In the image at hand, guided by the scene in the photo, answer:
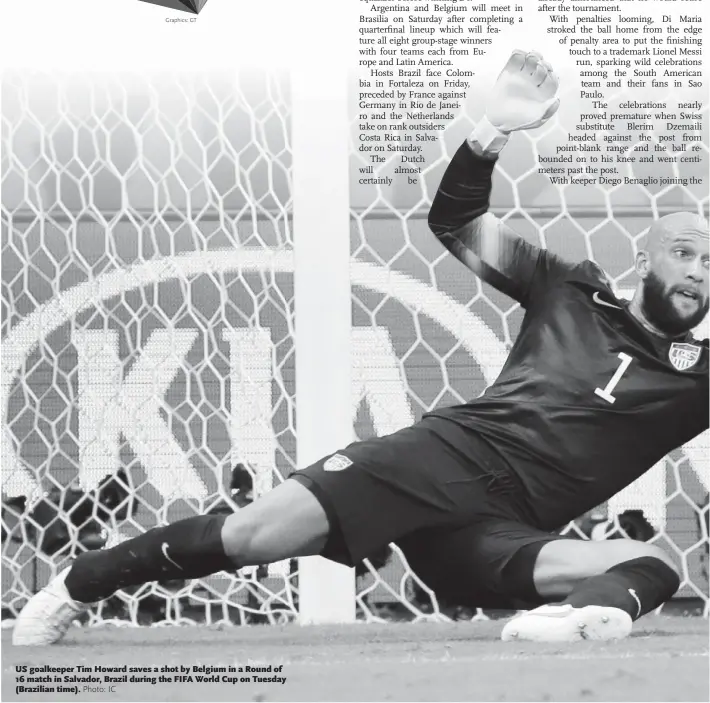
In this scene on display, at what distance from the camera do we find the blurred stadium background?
1.26 metres

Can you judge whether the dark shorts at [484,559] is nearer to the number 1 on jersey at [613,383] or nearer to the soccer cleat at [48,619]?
the number 1 on jersey at [613,383]

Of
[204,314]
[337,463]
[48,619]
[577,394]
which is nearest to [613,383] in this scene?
[577,394]

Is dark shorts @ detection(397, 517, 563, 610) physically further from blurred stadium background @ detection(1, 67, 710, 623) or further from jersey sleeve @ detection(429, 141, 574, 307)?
jersey sleeve @ detection(429, 141, 574, 307)

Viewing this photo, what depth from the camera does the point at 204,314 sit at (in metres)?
1.28

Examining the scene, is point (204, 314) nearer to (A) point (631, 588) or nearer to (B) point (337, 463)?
(B) point (337, 463)

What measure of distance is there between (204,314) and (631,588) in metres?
0.66

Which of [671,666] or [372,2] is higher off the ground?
[372,2]

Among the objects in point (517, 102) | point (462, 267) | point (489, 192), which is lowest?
point (462, 267)

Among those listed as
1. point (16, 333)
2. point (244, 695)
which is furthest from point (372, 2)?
point (244, 695)

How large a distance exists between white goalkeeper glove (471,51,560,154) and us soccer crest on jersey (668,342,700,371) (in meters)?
0.35

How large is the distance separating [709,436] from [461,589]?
15.5 inches

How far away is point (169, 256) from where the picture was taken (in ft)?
4.21

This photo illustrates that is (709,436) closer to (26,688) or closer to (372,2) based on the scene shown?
(372,2)

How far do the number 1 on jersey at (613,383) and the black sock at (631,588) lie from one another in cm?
21
